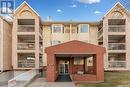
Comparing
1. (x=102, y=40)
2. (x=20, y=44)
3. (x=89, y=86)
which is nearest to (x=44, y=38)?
(x=20, y=44)

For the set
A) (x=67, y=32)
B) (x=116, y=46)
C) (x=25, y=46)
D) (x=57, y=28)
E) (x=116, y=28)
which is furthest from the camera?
(x=67, y=32)

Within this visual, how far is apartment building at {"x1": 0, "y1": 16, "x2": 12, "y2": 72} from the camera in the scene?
44.0 metres

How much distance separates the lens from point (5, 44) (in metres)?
46.1

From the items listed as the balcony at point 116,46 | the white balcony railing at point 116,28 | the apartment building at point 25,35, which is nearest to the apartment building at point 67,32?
the apartment building at point 25,35

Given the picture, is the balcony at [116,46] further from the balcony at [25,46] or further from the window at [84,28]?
the balcony at [25,46]

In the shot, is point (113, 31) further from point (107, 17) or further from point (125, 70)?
point (125, 70)

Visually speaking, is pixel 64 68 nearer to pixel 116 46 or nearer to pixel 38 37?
pixel 38 37

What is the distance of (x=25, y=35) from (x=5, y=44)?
399 cm

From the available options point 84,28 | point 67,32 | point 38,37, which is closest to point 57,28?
point 67,32

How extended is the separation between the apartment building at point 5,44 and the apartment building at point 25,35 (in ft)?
3.85

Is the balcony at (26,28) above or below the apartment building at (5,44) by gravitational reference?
above

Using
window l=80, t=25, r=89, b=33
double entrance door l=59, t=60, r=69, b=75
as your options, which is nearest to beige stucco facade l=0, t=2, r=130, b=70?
window l=80, t=25, r=89, b=33

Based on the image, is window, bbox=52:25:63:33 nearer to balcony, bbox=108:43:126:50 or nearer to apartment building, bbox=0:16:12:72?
apartment building, bbox=0:16:12:72

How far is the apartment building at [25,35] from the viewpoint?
4709 cm
